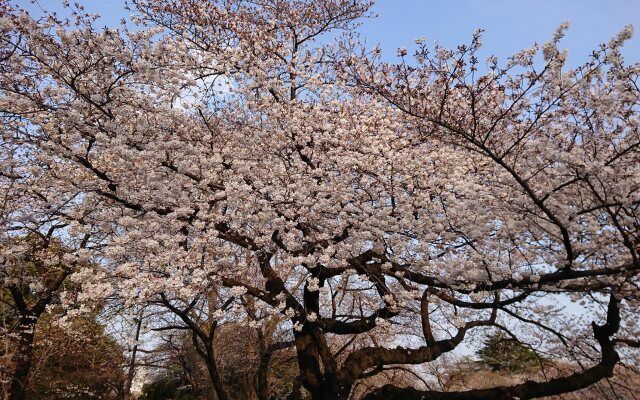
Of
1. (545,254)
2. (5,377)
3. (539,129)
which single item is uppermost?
(539,129)

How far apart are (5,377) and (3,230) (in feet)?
19.5

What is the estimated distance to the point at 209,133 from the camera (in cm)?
778

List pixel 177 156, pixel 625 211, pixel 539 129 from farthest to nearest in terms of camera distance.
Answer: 1. pixel 177 156
2. pixel 539 129
3. pixel 625 211

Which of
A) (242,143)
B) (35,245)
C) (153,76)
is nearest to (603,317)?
(242,143)

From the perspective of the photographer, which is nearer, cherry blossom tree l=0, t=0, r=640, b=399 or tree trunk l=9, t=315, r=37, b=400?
cherry blossom tree l=0, t=0, r=640, b=399

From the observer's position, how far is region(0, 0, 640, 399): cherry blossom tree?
17.9ft

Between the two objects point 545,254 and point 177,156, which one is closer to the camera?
point 545,254

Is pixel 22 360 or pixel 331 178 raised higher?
pixel 331 178

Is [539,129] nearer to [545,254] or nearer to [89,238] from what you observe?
[545,254]

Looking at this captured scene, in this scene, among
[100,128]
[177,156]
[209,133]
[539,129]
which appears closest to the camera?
[539,129]

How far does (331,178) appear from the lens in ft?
23.6

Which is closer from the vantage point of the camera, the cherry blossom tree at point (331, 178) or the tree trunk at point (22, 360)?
the cherry blossom tree at point (331, 178)

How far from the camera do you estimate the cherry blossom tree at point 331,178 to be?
5.47 metres

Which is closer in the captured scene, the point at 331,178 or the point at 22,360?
the point at 331,178
